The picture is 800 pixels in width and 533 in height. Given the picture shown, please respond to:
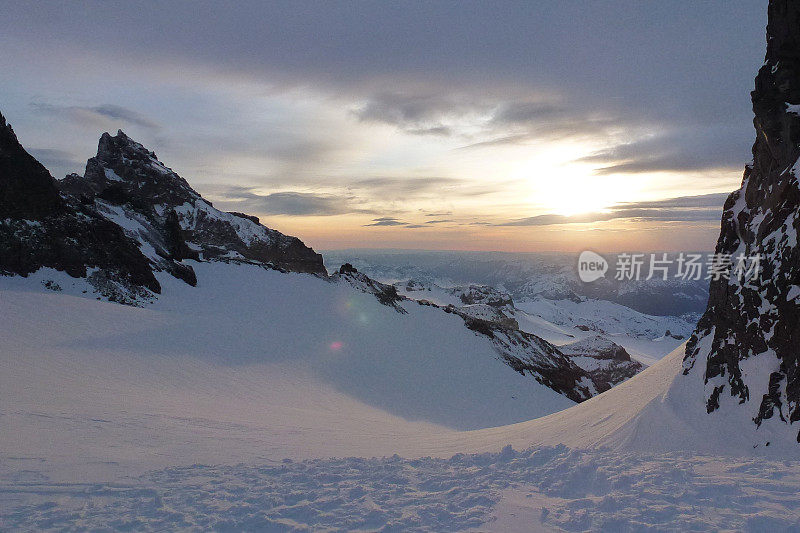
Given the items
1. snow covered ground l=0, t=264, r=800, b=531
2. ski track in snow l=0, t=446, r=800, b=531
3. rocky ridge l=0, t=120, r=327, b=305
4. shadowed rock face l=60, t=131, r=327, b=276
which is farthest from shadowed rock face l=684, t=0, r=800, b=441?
shadowed rock face l=60, t=131, r=327, b=276

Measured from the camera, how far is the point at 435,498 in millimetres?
5980

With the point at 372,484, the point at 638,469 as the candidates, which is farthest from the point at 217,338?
the point at 638,469

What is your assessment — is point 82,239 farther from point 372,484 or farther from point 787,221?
point 787,221

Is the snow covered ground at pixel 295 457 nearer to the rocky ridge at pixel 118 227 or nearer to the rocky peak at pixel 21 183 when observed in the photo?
the rocky ridge at pixel 118 227

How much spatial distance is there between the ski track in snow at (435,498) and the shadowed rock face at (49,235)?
23.2 metres

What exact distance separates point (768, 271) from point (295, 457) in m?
11.2

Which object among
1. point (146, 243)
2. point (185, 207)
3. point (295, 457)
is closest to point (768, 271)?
point (295, 457)

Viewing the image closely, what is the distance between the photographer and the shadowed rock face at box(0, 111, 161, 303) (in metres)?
22.4

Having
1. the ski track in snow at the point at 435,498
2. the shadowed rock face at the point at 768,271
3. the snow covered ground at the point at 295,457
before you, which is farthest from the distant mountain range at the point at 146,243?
the shadowed rock face at the point at 768,271

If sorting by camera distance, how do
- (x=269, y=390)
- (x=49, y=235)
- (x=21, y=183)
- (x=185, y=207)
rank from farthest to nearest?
(x=185, y=207) → (x=21, y=183) → (x=49, y=235) → (x=269, y=390)

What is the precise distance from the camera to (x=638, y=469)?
6.73 metres

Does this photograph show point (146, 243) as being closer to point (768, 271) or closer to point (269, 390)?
point (269, 390)

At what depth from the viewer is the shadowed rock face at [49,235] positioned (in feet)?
73.5

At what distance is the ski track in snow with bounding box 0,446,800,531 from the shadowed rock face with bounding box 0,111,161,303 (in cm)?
2325
